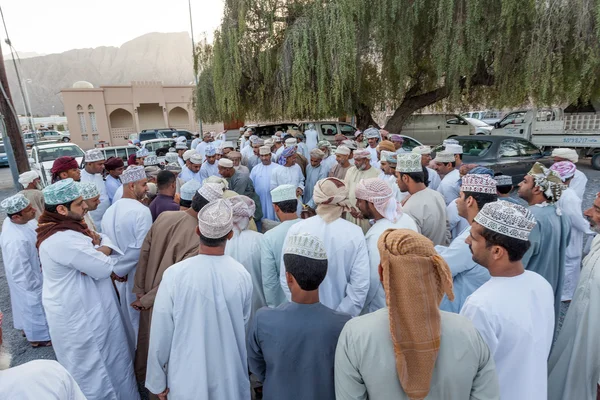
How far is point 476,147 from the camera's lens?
866 centimetres

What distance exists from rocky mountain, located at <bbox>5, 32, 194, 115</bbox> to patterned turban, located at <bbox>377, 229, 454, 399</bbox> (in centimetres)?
9505

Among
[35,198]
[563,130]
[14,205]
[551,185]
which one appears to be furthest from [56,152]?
[563,130]

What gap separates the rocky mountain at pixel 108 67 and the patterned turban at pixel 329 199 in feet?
308

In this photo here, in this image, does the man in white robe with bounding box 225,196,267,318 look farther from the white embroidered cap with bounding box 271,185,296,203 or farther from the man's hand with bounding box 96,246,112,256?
the man's hand with bounding box 96,246,112,256

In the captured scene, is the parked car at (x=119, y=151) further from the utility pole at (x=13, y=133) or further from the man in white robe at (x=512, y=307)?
the man in white robe at (x=512, y=307)

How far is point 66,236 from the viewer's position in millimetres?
2332

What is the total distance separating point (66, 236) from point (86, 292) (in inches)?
16.7

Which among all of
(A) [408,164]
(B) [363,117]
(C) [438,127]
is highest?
(A) [408,164]

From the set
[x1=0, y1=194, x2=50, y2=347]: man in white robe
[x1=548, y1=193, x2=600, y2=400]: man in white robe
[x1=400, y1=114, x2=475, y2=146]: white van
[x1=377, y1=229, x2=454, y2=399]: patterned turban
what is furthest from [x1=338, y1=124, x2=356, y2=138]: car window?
[x1=377, y1=229, x2=454, y2=399]: patterned turban

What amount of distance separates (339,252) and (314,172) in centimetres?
413

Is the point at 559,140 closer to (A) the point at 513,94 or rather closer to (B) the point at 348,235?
(A) the point at 513,94

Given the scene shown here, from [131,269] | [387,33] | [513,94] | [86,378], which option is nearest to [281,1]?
[387,33]

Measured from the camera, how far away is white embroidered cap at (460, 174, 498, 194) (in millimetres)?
2613

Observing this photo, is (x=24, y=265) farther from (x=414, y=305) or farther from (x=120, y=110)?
(x=120, y=110)
